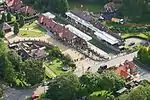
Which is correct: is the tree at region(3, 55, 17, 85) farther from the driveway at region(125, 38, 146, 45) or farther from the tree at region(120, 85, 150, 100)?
the driveway at region(125, 38, 146, 45)

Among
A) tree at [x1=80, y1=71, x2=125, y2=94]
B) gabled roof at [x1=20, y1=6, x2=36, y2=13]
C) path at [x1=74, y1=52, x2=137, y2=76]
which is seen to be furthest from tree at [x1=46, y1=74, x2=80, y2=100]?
gabled roof at [x1=20, y1=6, x2=36, y2=13]

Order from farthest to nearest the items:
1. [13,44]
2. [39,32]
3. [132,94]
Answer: [39,32]
[13,44]
[132,94]

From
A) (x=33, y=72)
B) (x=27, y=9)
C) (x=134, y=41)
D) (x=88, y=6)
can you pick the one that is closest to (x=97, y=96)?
(x=33, y=72)

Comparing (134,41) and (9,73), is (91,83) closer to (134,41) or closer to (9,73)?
(9,73)

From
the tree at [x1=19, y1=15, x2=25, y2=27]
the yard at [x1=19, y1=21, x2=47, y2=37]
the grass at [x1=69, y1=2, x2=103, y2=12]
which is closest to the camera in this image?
the yard at [x1=19, y1=21, x2=47, y2=37]

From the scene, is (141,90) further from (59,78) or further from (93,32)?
(93,32)

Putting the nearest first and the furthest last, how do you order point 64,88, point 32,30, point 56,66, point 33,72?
point 64,88 → point 33,72 → point 56,66 → point 32,30

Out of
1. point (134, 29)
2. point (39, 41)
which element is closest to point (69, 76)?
point (39, 41)
